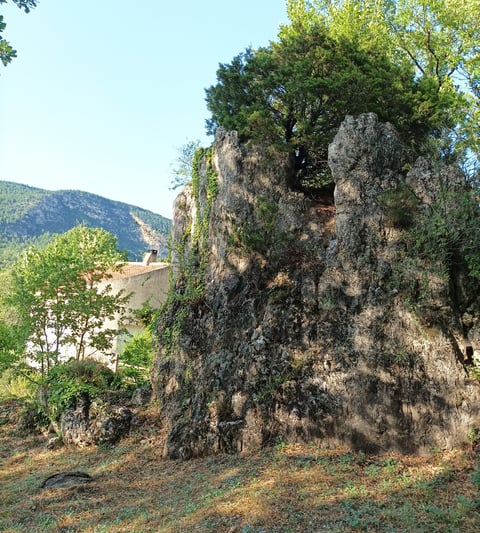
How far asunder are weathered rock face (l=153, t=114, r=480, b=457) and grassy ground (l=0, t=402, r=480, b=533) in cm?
58

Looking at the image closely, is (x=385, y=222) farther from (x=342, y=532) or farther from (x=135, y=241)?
(x=135, y=241)

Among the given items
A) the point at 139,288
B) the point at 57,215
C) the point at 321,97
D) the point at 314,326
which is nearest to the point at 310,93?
the point at 321,97

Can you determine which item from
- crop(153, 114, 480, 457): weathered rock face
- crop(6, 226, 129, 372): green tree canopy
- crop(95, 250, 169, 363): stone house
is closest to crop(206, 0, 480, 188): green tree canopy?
crop(153, 114, 480, 457): weathered rock face

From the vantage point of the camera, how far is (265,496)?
7.36 metres

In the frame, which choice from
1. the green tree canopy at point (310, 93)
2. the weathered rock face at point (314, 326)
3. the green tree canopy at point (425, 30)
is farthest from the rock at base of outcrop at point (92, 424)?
the green tree canopy at point (425, 30)

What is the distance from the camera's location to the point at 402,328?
9.22m

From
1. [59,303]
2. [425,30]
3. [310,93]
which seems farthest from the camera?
[425,30]

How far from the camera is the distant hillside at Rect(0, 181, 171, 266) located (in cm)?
10244

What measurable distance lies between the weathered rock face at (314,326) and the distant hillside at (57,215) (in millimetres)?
82441

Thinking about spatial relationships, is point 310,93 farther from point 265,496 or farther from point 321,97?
point 265,496

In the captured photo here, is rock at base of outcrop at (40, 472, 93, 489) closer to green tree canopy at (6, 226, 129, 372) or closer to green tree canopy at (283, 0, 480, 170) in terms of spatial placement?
green tree canopy at (6, 226, 129, 372)

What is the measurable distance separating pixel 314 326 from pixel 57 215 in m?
119

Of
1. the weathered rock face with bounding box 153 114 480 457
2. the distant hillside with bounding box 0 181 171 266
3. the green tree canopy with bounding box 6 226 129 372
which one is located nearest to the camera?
the weathered rock face with bounding box 153 114 480 457

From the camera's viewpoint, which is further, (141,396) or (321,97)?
(141,396)
